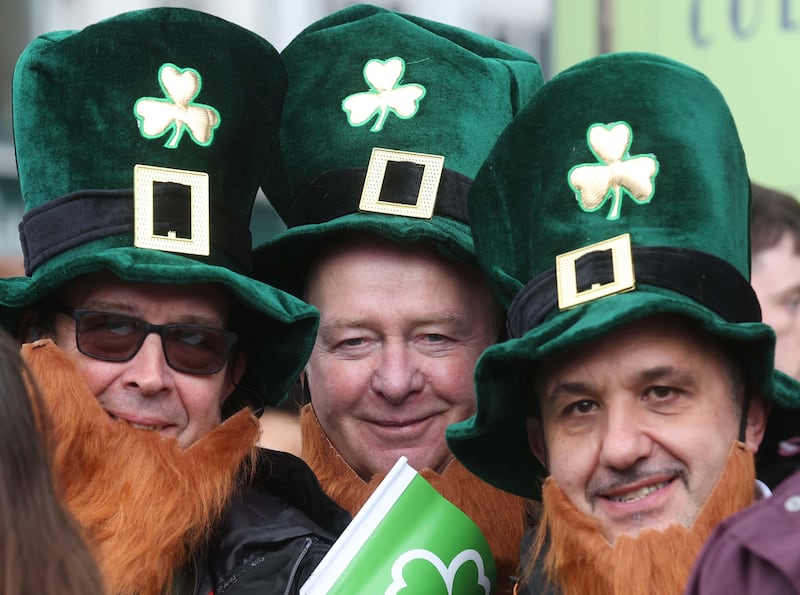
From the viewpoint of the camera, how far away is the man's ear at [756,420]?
365 cm

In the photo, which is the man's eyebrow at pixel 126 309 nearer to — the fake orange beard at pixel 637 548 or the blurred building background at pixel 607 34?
the fake orange beard at pixel 637 548

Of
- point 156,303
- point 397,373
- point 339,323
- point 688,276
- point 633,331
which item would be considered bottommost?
point 397,373

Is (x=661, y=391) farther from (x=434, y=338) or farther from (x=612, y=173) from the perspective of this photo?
(x=434, y=338)

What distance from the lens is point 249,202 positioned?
423 centimetres

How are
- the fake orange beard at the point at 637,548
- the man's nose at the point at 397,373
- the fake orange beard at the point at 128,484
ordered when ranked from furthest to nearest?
the man's nose at the point at 397,373, the fake orange beard at the point at 128,484, the fake orange beard at the point at 637,548

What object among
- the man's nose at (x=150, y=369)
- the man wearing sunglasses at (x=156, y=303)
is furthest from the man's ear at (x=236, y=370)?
the man's nose at (x=150, y=369)

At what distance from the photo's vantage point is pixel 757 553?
247cm

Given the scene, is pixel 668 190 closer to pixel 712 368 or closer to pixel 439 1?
pixel 712 368

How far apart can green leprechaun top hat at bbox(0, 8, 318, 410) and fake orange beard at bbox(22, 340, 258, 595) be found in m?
0.31

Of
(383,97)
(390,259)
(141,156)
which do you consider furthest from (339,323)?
(141,156)

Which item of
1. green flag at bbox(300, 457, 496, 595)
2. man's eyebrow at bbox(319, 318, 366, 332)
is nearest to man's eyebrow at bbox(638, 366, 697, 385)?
green flag at bbox(300, 457, 496, 595)

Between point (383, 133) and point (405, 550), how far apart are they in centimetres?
137

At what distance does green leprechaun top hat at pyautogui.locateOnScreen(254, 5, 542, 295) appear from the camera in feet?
14.3

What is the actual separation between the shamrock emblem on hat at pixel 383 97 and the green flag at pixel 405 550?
1.22 metres
